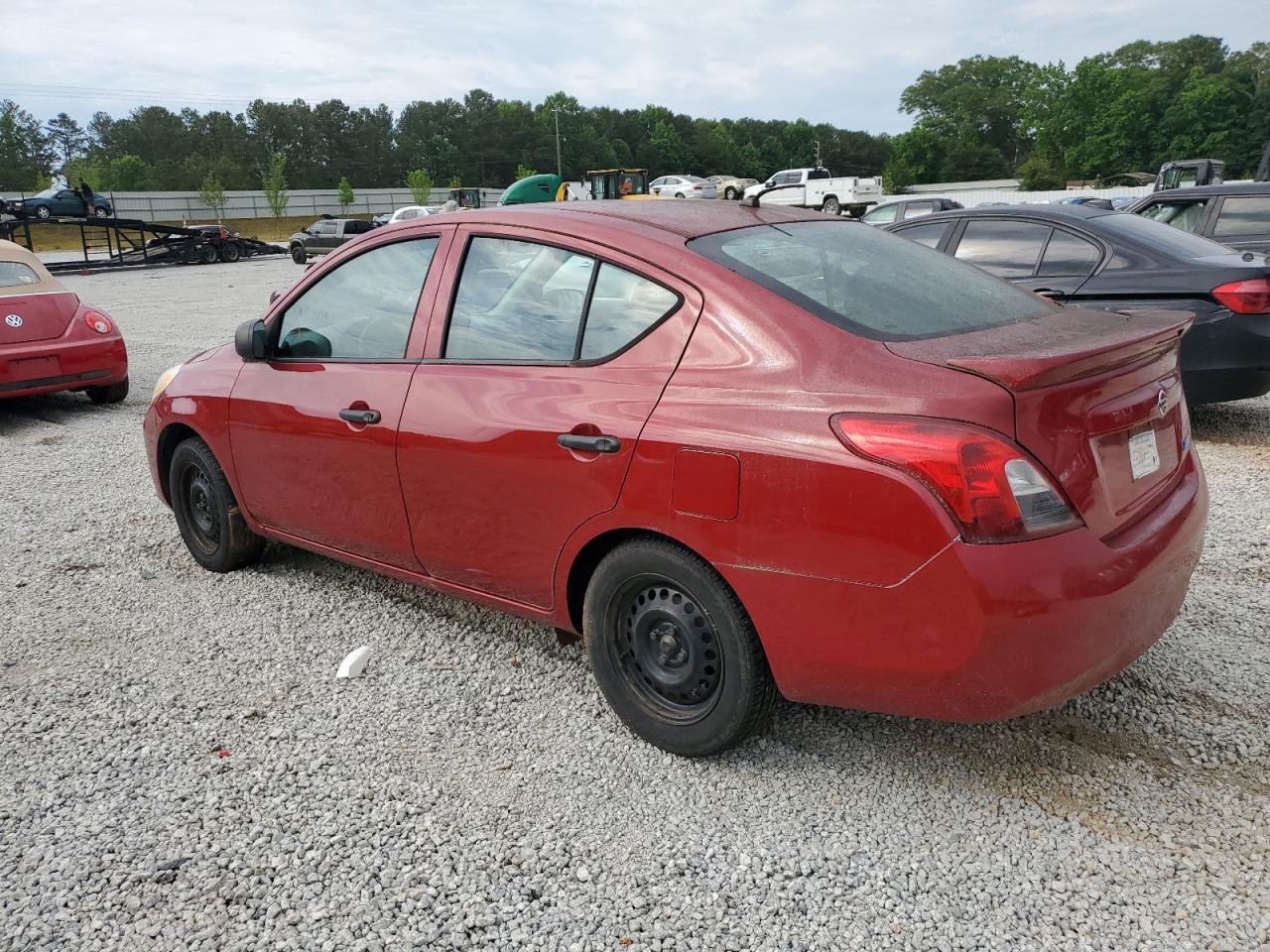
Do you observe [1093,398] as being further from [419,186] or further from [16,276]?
[419,186]

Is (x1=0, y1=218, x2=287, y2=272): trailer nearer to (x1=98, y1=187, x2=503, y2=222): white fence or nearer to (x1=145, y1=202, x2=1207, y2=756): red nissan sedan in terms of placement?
(x1=145, y1=202, x2=1207, y2=756): red nissan sedan

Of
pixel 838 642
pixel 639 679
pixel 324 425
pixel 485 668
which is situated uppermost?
pixel 324 425

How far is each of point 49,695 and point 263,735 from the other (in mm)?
954

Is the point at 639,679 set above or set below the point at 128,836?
above

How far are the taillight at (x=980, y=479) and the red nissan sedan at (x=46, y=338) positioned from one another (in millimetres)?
8197

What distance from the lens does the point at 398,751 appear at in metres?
3.01

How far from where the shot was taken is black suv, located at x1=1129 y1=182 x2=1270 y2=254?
28.8 feet

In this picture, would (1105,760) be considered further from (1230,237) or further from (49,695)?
(1230,237)

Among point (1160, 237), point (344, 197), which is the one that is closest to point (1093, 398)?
point (1160, 237)

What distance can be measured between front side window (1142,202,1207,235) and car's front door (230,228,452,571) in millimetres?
8259

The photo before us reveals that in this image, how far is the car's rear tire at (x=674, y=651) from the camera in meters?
2.61

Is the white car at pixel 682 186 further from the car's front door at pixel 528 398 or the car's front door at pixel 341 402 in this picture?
the car's front door at pixel 528 398

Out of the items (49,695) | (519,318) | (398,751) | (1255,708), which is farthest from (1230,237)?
(49,695)

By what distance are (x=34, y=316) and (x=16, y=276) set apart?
1.80 feet
